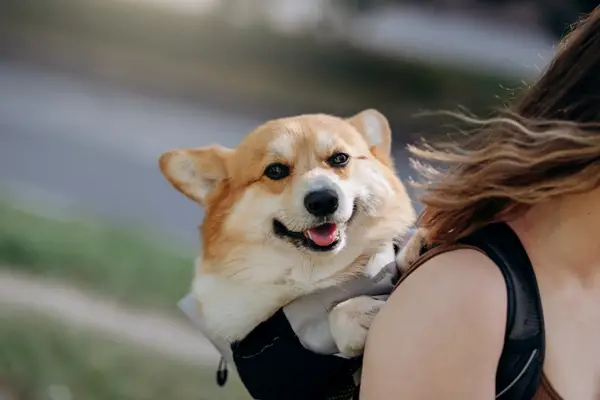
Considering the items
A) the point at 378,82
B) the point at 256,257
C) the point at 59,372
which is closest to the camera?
the point at 256,257

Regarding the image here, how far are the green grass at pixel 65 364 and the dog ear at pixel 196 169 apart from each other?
712 millimetres

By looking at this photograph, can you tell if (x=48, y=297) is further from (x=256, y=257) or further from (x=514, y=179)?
(x=514, y=179)

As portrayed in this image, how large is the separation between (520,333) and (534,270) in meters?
0.08

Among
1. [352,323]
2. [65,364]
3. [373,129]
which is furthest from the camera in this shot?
[65,364]

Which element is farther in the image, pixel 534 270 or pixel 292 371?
pixel 292 371

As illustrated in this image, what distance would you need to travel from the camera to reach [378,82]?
2.00 meters

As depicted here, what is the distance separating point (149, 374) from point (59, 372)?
23cm

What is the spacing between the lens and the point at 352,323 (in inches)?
40.2

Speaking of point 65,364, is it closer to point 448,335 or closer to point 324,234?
point 324,234

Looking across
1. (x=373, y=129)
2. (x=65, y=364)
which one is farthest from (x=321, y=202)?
(x=65, y=364)

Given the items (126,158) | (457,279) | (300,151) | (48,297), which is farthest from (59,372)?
(457,279)

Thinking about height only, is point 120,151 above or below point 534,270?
below

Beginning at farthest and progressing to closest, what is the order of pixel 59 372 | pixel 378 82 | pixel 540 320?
pixel 378 82
pixel 59 372
pixel 540 320

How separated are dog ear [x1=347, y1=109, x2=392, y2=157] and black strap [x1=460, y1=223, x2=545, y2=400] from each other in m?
0.58
